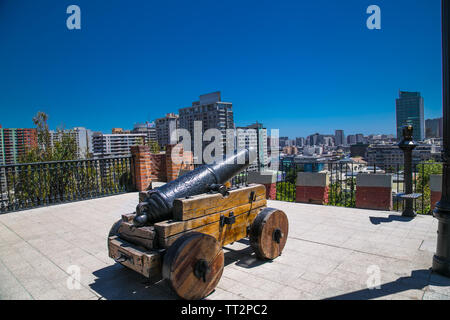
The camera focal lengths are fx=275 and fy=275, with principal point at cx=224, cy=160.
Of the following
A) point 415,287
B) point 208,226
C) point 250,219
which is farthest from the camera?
point 250,219

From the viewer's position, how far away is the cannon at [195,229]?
236 centimetres

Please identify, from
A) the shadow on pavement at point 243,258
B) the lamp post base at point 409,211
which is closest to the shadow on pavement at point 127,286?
the shadow on pavement at point 243,258

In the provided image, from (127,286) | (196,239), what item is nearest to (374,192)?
(196,239)

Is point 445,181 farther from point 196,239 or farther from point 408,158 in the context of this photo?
point 196,239

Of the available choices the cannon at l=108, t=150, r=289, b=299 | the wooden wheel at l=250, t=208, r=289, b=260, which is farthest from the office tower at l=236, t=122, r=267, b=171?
the wooden wheel at l=250, t=208, r=289, b=260

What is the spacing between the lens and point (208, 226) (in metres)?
2.84

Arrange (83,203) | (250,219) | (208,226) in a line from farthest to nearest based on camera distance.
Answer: (83,203) → (250,219) → (208,226)

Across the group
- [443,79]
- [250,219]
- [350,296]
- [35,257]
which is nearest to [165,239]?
[250,219]

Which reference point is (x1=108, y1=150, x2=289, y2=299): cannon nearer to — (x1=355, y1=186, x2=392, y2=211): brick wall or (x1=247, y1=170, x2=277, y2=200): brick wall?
(x1=355, y1=186, x2=392, y2=211): brick wall

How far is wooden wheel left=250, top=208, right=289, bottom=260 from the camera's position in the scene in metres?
3.19

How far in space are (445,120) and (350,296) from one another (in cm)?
197

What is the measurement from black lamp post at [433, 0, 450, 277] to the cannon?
1.63 m

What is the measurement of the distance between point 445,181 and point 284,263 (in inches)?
77.0
